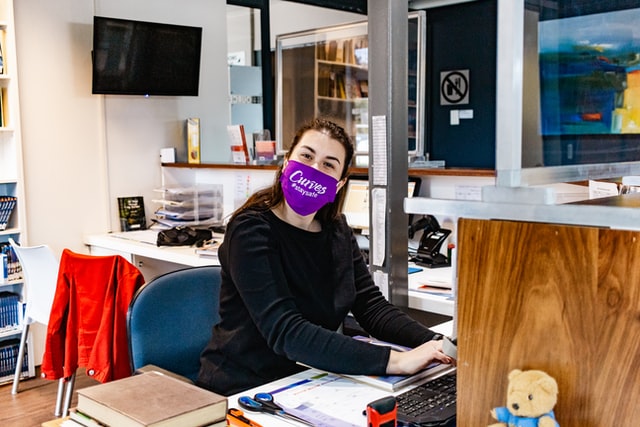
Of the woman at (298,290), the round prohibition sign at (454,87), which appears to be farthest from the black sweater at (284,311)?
the round prohibition sign at (454,87)

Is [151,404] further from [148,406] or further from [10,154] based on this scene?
[10,154]

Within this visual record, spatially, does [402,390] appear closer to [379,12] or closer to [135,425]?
[135,425]

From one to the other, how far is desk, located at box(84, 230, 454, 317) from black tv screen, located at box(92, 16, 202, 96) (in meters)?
0.86

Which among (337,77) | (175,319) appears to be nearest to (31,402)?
(175,319)

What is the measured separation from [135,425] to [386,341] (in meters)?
0.98

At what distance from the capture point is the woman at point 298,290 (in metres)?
1.56

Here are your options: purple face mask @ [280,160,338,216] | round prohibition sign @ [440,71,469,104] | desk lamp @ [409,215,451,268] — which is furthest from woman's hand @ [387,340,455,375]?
round prohibition sign @ [440,71,469,104]

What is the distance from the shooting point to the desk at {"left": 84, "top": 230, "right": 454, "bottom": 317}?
7.69 ft

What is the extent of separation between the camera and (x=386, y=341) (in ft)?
6.23

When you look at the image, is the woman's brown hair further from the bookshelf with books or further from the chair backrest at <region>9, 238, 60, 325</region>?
the bookshelf with books

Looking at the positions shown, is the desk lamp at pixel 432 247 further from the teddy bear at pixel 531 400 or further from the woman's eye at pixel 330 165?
the teddy bear at pixel 531 400

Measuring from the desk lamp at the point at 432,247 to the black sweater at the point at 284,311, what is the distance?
3.41 ft

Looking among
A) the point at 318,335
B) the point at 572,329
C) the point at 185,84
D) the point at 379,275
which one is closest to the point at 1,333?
the point at 185,84

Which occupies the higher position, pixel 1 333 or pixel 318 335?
pixel 318 335
